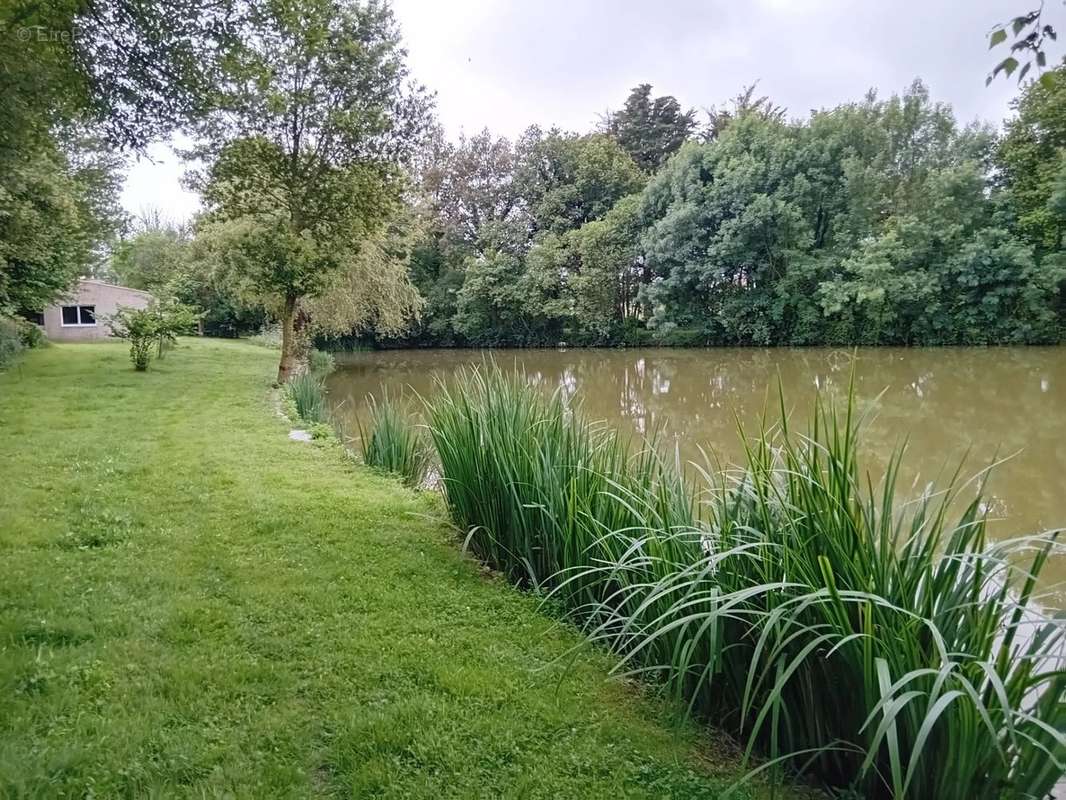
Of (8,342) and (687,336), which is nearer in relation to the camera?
(8,342)

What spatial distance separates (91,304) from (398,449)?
20722 mm

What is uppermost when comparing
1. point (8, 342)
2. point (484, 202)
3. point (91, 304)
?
point (484, 202)

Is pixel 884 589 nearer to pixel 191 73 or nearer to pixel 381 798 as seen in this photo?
pixel 381 798

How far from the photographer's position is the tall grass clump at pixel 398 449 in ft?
18.3

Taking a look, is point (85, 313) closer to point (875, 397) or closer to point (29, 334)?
point (29, 334)

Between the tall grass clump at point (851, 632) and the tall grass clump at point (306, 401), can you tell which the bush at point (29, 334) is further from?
the tall grass clump at point (851, 632)

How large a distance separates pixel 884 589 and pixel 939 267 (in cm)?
2044

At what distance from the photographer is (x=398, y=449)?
566cm

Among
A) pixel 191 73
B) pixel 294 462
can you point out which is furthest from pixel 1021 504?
pixel 191 73

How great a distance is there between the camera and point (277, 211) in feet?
37.2

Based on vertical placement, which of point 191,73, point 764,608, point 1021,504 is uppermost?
point 191,73

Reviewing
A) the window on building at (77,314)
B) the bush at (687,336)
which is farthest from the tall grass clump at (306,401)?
the window on building at (77,314)

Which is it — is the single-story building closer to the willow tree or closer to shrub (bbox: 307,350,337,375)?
shrub (bbox: 307,350,337,375)

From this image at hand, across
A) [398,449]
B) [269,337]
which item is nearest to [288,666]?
[398,449]
